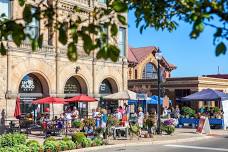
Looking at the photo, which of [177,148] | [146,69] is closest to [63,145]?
[177,148]

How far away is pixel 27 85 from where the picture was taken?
29.9m

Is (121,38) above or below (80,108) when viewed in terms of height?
above

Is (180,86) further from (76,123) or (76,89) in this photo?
(76,123)

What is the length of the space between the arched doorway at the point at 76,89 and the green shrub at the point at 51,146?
15693 millimetres

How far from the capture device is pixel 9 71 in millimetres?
27516

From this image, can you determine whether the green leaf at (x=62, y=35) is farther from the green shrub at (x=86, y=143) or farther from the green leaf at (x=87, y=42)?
the green shrub at (x=86, y=143)

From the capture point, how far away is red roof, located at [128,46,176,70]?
57219 mm

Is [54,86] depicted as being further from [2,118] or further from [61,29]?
[61,29]

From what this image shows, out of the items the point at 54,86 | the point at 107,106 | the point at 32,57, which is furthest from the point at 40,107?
the point at 107,106

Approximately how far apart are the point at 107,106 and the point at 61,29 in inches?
1286

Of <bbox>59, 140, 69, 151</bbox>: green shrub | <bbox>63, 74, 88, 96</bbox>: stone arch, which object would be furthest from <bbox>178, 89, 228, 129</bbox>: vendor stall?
<bbox>59, 140, 69, 151</bbox>: green shrub

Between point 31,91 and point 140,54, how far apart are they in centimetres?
3011

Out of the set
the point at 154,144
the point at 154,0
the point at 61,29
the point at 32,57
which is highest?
the point at 32,57

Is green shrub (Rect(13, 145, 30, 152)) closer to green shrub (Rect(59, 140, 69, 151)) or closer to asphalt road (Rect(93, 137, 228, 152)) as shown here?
green shrub (Rect(59, 140, 69, 151))
